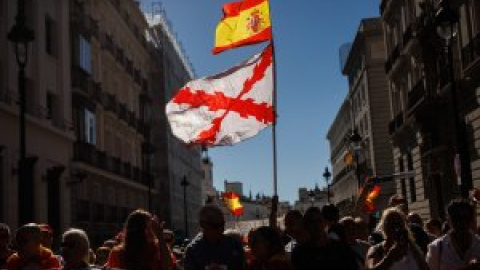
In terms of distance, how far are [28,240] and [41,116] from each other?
804 inches

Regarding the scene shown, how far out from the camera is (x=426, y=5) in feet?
93.1

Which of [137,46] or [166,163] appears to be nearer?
[137,46]

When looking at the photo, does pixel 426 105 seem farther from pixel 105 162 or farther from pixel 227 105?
pixel 227 105

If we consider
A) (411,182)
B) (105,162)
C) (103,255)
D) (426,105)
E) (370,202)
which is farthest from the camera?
(105,162)

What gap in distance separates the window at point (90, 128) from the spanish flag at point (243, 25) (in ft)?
76.1

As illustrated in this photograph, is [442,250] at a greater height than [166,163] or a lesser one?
lesser

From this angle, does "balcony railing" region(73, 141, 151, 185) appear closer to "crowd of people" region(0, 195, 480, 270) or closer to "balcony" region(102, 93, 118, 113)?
"balcony" region(102, 93, 118, 113)

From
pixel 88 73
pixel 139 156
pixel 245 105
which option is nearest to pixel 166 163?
pixel 139 156

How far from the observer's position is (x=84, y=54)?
110 ft

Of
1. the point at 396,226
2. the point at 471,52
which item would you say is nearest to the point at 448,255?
the point at 396,226

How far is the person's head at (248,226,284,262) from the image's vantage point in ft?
19.1

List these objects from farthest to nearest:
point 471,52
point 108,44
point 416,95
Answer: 1. point 108,44
2. point 416,95
3. point 471,52

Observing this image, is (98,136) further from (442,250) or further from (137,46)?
(442,250)

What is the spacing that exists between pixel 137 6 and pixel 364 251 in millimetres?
44847
